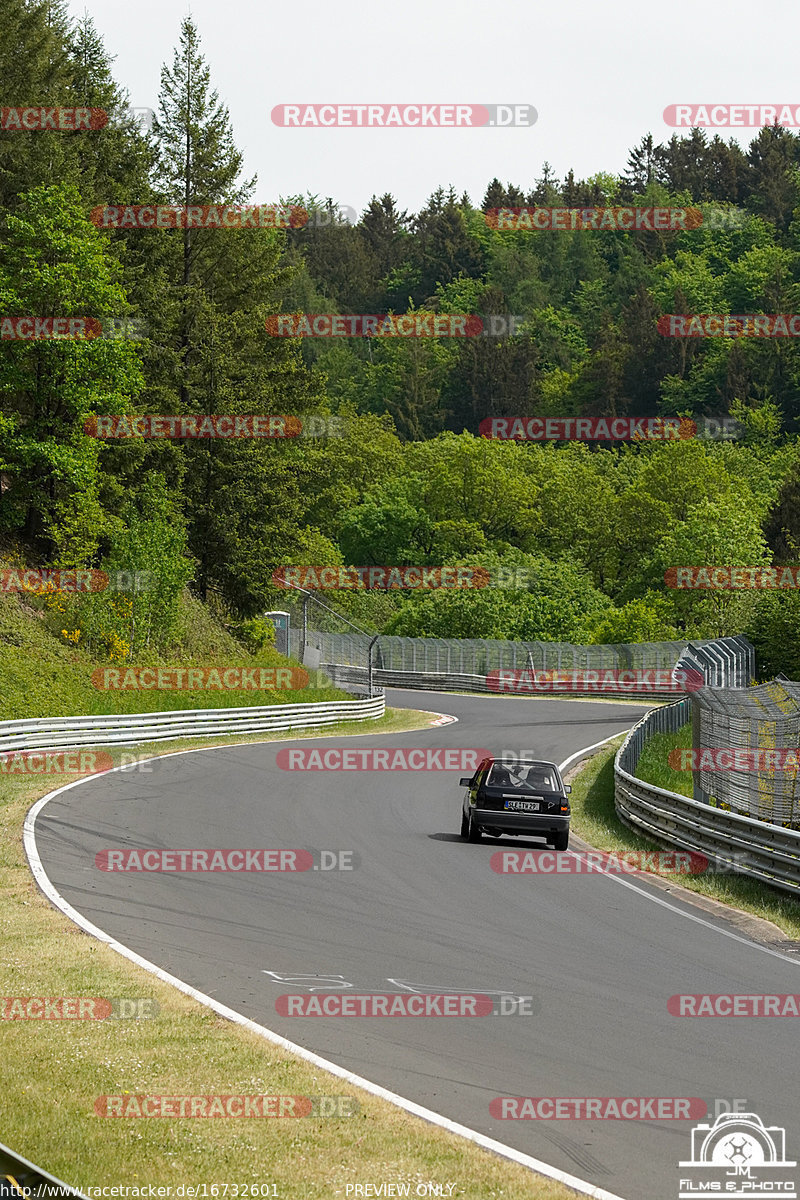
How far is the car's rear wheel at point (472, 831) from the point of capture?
68.2 feet

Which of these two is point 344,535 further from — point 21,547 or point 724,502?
point 21,547

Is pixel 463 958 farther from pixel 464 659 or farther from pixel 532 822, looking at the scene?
pixel 464 659

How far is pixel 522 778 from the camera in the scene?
21.1 m

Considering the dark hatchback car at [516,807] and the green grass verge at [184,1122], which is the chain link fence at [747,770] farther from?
the green grass verge at [184,1122]

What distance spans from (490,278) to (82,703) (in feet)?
475

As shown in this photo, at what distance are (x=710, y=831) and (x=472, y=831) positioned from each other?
382cm

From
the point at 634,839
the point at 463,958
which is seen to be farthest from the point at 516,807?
the point at 463,958

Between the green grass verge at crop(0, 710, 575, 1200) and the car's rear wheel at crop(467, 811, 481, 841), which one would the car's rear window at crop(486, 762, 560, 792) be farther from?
the green grass verge at crop(0, 710, 575, 1200)

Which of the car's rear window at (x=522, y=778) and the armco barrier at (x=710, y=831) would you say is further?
the car's rear window at (x=522, y=778)

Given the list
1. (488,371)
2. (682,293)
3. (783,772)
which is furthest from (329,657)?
(682,293)

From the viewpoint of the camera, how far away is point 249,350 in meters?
65.2

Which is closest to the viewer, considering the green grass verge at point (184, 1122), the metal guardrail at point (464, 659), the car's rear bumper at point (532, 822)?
the green grass verge at point (184, 1122)

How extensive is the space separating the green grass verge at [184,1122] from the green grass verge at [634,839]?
23.9 feet

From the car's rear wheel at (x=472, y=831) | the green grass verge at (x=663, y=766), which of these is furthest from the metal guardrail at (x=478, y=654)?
the car's rear wheel at (x=472, y=831)
